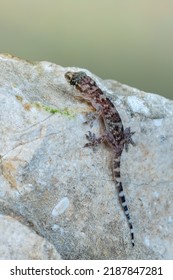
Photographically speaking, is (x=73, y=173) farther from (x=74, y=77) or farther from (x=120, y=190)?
(x=74, y=77)

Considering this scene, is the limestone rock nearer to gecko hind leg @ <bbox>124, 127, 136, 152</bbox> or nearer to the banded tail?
the banded tail

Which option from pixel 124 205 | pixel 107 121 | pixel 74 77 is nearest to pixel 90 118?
pixel 107 121

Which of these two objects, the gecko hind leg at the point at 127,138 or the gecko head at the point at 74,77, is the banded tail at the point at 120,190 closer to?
the gecko hind leg at the point at 127,138

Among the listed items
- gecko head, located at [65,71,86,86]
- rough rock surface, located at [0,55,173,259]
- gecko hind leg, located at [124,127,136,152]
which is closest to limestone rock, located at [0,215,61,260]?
rough rock surface, located at [0,55,173,259]
